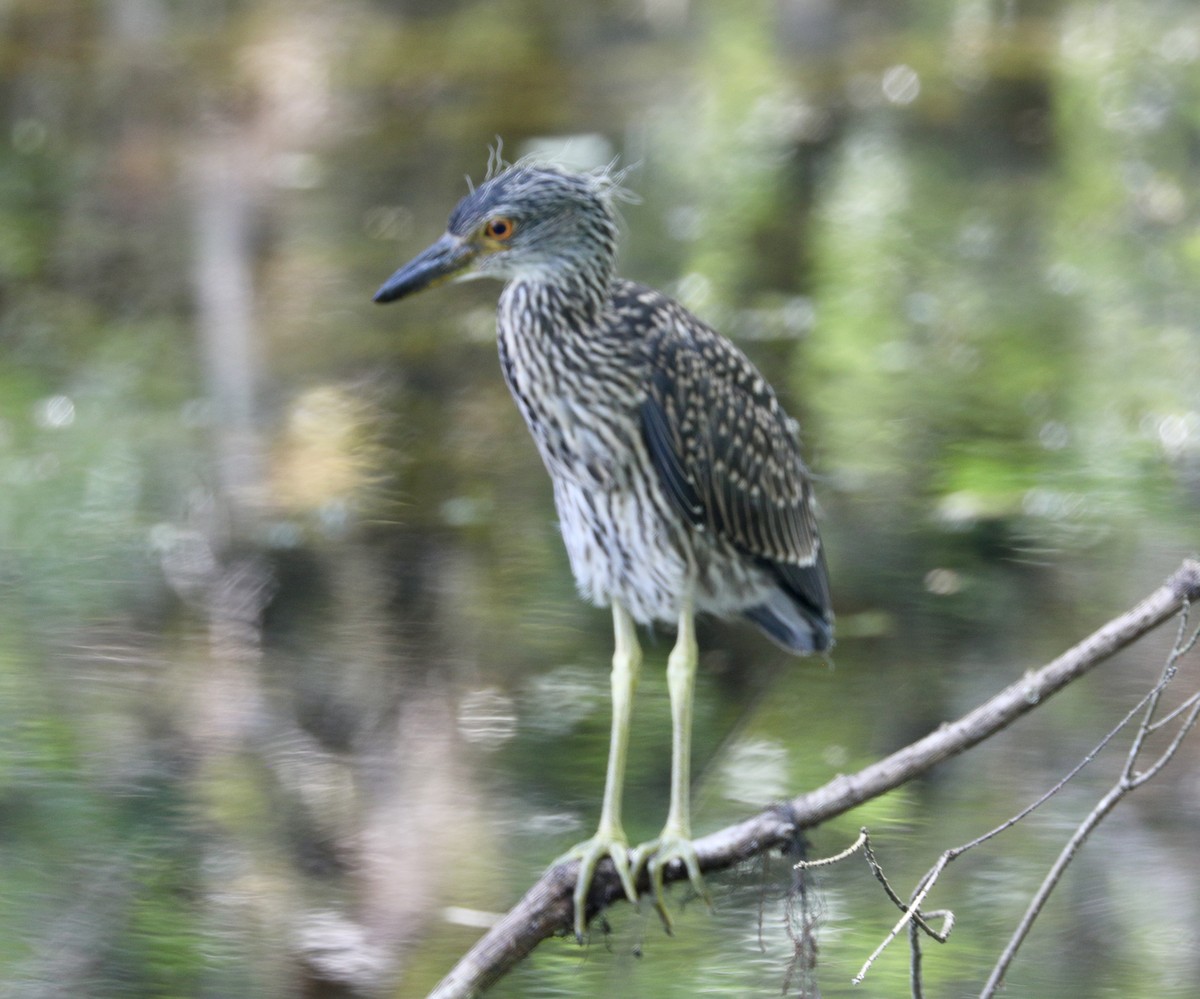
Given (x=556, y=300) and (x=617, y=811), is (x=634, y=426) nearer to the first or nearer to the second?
(x=556, y=300)

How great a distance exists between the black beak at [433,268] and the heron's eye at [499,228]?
0.13ft

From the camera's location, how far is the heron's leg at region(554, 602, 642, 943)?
9.80 feet

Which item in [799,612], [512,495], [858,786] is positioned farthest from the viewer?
[512,495]

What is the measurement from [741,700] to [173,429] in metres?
2.46

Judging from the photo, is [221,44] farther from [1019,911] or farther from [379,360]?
[1019,911]

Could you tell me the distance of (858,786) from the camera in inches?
93.7

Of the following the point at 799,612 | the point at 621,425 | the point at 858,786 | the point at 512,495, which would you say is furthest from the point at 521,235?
the point at 512,495

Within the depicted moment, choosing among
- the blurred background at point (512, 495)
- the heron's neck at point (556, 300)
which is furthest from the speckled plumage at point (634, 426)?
the blurred background at point (512, 495)

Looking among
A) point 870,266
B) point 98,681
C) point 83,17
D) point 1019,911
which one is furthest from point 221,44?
point 1019,911

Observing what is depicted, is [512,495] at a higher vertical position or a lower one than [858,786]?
higher

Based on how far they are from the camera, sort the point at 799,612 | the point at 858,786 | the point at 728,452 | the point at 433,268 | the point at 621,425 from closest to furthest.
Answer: the point at 858,786
the point at 433,268
the point at 621,425
the point at 728,452
the point at 799,612

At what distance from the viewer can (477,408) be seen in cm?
619

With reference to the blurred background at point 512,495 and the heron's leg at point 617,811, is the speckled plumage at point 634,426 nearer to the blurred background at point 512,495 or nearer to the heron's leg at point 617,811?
the heron's leg at point 617,811

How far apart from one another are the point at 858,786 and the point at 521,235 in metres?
1.20
